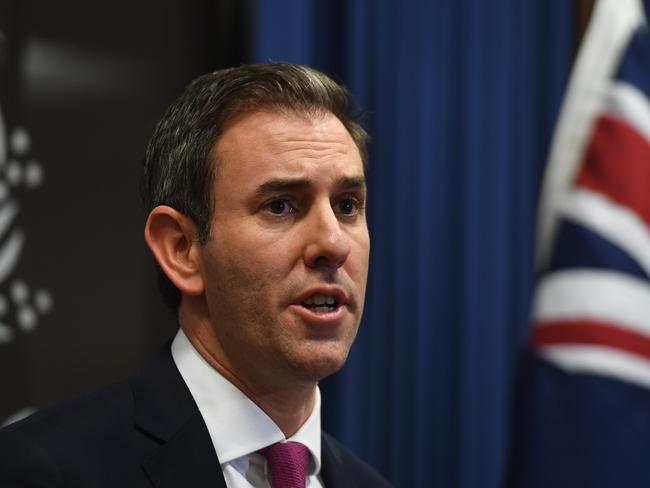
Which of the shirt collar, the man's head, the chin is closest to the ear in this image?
the man's head

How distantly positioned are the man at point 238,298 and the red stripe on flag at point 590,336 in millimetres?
333

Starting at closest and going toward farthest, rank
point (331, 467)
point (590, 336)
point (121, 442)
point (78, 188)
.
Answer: point (590, 336), point (121, 442), point (331, 467), point (78, 188)

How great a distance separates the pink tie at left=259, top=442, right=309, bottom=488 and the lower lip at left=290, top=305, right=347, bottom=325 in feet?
0.74

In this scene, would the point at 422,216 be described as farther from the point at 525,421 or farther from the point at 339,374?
the point at 525,421

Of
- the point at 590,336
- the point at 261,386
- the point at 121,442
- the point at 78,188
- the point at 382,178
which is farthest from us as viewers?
the point at 382,178

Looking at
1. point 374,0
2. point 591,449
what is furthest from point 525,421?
point 374,0

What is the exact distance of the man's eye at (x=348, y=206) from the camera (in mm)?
1683

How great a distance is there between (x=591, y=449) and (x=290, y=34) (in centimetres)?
159

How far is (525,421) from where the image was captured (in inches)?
55.1

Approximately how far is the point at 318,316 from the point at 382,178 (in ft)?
3.73

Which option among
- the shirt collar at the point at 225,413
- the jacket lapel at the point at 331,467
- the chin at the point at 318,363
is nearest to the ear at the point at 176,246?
the shirt collar at the point at 225,413

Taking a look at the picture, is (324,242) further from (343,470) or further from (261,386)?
(343,470)

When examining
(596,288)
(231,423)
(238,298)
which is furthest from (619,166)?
(231,423)

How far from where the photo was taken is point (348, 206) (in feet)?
5.55
